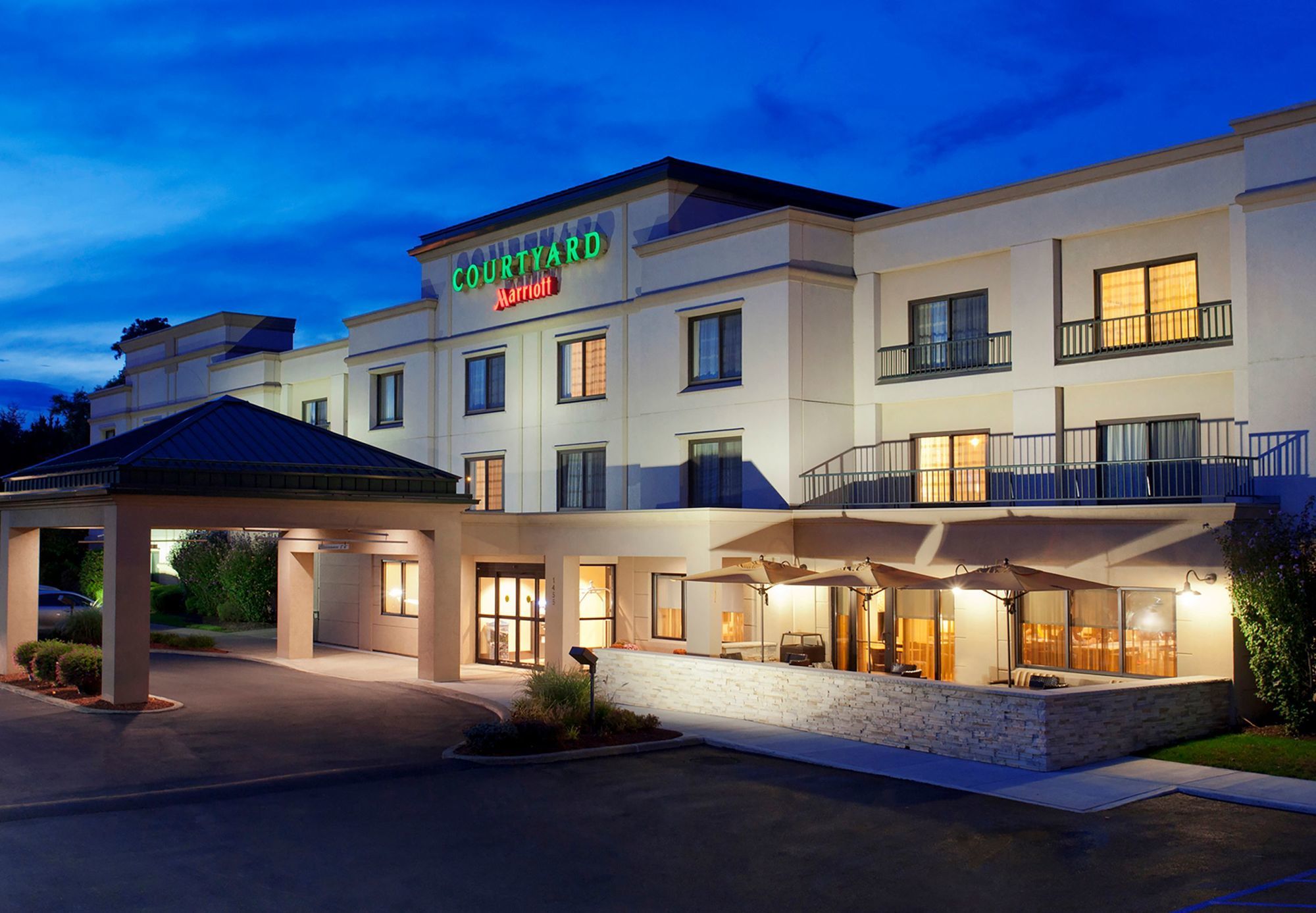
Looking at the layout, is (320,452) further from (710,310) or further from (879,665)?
(879,665)

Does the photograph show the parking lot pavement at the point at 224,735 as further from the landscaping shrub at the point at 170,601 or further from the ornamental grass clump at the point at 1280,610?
the landscaping shrub at the point at 170,601

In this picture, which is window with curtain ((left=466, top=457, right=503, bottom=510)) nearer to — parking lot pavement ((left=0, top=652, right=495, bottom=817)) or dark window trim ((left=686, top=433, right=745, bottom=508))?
dark window trim ((left=686, top=433, right=745, bottom=508))

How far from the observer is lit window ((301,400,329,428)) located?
48.0m

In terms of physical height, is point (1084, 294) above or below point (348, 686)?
above

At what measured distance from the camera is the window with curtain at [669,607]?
104 feet

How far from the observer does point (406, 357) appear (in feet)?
136

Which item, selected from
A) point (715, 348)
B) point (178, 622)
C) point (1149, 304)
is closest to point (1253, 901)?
point (1149, 304)

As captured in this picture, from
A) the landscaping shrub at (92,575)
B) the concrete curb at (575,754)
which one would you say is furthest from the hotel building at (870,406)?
the landscaping shrub at (92,575)

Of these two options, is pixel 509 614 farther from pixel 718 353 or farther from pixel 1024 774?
pixel 1024 774

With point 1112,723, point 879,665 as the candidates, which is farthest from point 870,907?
point 879,665

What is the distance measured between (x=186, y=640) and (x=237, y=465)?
→ 1437cm

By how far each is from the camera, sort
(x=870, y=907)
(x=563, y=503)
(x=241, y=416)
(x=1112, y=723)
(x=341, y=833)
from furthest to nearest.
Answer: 1. (x=563, y=503)
2. (x=241, y=416)
3. (x=1112, y=723)
4. (x=341, y=833)
5. (x=870, y=907)

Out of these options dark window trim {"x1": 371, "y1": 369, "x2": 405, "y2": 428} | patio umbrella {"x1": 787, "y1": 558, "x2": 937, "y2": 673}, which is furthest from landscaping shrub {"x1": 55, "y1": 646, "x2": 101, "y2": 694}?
dark window trim {"x1": 371, "y1": 369, "x2": 405, "y2": 428}

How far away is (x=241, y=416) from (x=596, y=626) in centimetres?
1067
